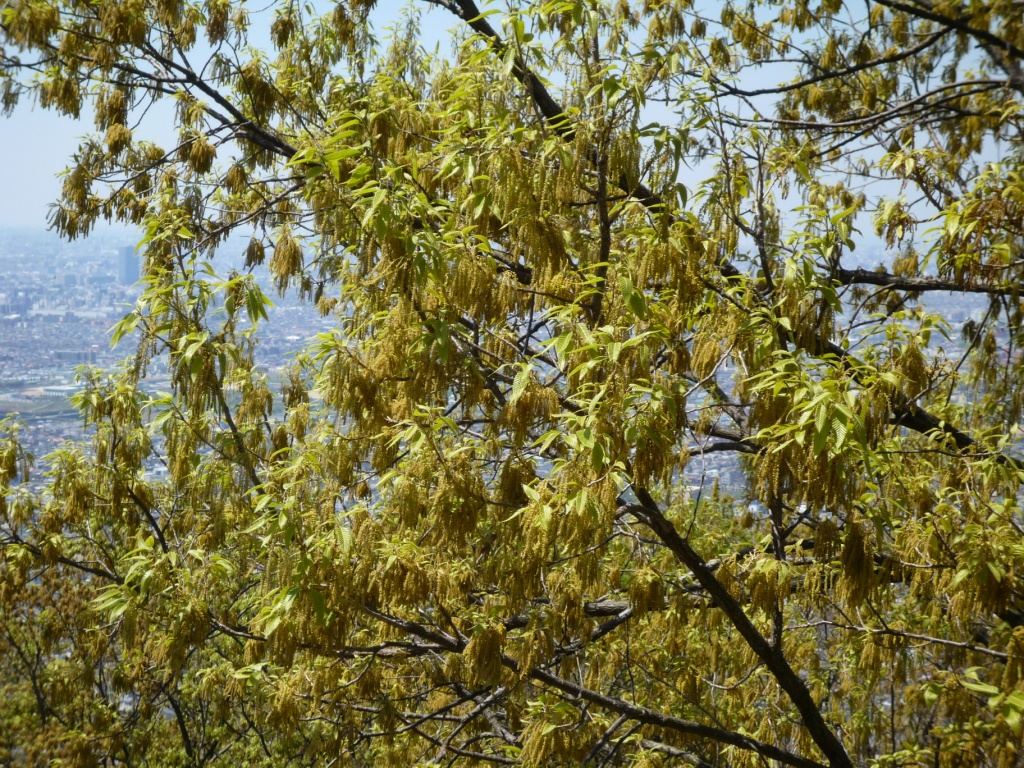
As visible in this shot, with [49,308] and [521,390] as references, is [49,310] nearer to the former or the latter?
[49,308]

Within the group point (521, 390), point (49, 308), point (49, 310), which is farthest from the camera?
point (49, 310)

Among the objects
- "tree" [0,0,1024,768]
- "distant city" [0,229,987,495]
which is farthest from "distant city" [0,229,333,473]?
"tree" [0,0,1024,768]

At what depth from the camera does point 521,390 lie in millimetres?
2398

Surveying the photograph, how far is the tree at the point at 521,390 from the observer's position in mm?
2564

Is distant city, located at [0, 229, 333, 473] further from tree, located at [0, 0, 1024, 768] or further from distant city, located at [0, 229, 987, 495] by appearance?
tree, located at [0, 0, 1024, 768]

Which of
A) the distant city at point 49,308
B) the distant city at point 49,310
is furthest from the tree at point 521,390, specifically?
the distant city at point 49,308

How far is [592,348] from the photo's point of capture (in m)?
2.50

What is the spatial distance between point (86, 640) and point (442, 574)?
5.00 m

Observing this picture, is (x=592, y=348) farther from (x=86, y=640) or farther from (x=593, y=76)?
(x=86, y=640)

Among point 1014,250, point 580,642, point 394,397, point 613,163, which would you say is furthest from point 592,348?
point 1014,250

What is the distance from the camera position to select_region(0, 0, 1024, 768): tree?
256 centimetres

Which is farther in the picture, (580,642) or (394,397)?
(580,642)

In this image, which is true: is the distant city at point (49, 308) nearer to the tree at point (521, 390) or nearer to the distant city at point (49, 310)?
the distant city at point (49, 310)

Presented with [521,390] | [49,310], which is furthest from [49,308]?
[521,390]
